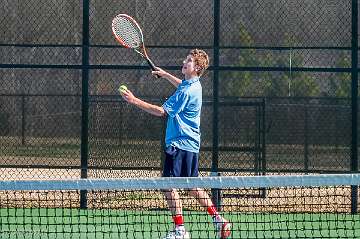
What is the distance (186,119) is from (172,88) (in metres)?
8.19

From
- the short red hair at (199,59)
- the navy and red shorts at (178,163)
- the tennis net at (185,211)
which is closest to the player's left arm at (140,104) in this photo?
the navy and red shorts at (178,163)

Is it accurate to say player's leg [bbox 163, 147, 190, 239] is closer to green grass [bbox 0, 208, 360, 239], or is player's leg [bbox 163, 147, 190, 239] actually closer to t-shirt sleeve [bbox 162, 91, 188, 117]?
green grass [bbox 0, 208, 360, 239]

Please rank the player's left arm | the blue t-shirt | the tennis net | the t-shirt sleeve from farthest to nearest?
the blue t-shirt
the t-shirt sleeve
the player's left arm
the tennis net

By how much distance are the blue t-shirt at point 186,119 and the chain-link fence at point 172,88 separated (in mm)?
2013

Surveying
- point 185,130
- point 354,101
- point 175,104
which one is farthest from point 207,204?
point 354,101

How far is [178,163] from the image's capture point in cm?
891

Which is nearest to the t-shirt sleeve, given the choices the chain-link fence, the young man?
the young man

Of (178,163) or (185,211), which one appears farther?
(185,211)

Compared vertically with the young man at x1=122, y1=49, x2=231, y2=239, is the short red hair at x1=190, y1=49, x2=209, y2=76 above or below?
above

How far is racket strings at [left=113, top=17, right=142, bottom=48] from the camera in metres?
10.0

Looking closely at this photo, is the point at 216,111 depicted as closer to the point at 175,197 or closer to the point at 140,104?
the point at 175,197

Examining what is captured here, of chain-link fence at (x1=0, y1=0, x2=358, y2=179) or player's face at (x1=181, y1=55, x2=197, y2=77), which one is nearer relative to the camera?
player's face at (x1=181, y1=55, x2=197, y2=77)

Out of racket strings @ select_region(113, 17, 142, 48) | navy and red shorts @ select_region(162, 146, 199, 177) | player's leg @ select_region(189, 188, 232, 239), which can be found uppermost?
racket strings @ select_region(113, 17, 142, 48)

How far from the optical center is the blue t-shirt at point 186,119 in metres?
8.82
